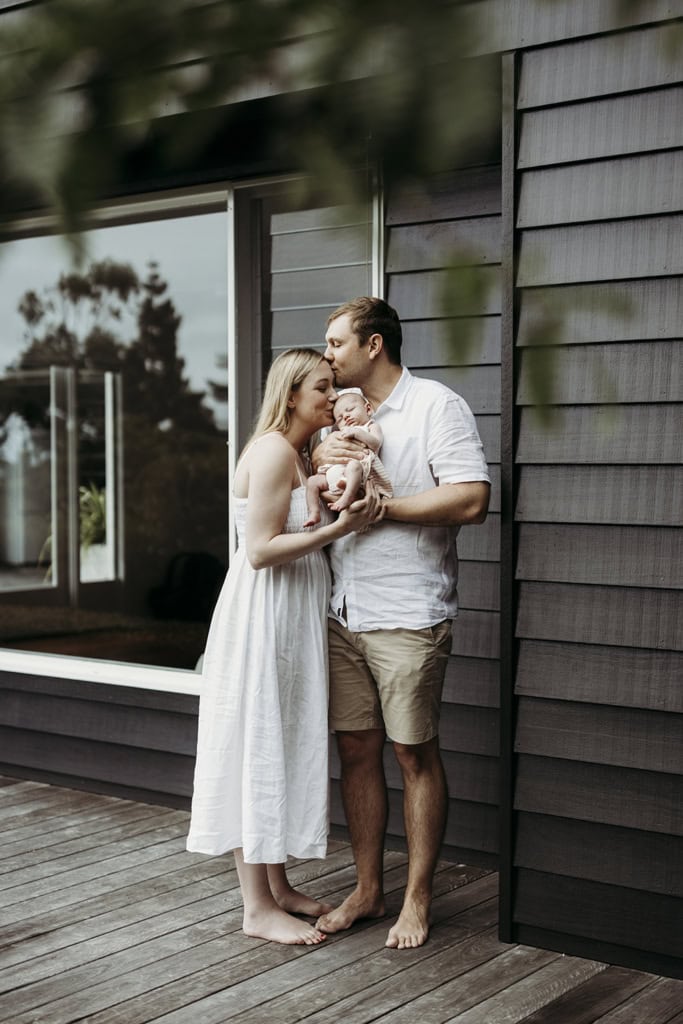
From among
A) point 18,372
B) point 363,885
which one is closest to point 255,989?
point 363,885

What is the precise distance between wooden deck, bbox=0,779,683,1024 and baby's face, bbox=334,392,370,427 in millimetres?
1264

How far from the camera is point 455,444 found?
2.76 metres

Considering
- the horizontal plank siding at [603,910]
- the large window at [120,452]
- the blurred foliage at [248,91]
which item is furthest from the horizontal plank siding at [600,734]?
the large window at [120,452]

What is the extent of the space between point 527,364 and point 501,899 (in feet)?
7.76

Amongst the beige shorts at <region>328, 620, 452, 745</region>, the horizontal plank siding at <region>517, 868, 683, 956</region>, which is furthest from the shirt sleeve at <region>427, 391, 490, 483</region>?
the horizontal plank siding at <region>517, 868, 683, 956</region>

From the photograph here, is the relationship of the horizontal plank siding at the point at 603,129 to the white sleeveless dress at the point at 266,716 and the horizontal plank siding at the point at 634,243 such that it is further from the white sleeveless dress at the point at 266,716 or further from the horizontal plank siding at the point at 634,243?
the white sleeveless dress at the point at 266,716

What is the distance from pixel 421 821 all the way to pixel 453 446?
3.01 ft

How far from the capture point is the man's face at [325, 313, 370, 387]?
286 cm

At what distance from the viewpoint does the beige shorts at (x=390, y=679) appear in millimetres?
2797

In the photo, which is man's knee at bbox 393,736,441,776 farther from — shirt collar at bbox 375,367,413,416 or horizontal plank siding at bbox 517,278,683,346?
horizontal plank siding at bbox 517,278,683,346

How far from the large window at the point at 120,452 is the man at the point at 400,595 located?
378 cm

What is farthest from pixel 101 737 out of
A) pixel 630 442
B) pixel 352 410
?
pixel 630 442

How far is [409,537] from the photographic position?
2832 mm

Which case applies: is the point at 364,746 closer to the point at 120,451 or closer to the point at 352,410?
the point at 352,410
